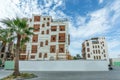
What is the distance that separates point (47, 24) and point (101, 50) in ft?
184

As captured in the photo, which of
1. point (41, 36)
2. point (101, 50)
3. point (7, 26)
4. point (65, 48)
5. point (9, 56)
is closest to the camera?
point (7, 26)

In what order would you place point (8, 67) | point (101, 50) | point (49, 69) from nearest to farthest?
1. point (49, 69)
2. point (8, 67)
3. point (101, 50)

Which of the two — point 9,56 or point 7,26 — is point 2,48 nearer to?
point 9,56

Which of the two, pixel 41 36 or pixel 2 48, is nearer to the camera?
pixel 41 36

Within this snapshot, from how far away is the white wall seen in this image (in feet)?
158

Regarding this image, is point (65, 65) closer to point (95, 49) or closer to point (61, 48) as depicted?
point (61, 48)

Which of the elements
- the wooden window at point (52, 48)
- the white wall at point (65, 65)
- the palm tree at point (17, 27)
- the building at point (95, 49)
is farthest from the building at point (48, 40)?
the building at point (95, 49)

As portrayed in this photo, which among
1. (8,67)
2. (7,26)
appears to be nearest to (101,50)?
(8,67)

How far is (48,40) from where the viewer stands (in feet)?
198

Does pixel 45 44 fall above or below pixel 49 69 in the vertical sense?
above

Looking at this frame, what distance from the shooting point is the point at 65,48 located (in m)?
57.2

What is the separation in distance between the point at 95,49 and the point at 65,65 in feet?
201

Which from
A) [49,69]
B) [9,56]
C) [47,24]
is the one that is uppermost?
[47,24]

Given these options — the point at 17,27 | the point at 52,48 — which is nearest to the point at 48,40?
the point at 52,48
